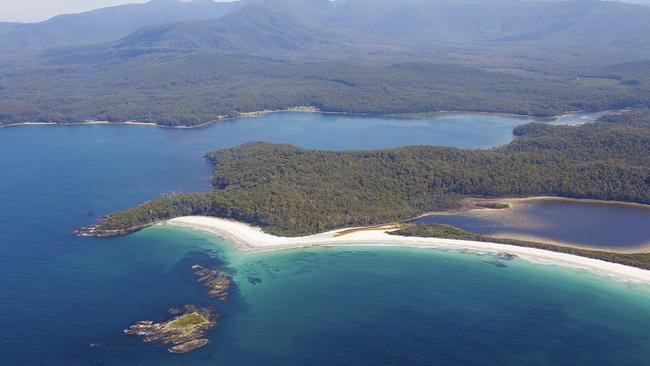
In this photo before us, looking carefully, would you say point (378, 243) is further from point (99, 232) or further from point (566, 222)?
point (99, 232)

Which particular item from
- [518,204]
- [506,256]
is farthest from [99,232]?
[518,204]

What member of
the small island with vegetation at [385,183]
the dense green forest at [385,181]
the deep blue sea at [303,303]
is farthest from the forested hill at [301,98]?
the deep blue sea at [303,303]

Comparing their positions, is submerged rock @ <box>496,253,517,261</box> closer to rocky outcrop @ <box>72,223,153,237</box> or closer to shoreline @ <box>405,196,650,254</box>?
shoreline @ <box>405,196,650,254</box>

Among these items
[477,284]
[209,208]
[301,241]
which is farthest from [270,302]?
[209,208]

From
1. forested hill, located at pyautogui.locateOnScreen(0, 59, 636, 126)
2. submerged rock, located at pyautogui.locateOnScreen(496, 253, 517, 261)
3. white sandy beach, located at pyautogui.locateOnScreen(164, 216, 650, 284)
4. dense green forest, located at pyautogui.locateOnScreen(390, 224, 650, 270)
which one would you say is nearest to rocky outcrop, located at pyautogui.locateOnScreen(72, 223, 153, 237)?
white sandy beach, located at pyautogui.locateOnScreen(164, 216, 650, 284)

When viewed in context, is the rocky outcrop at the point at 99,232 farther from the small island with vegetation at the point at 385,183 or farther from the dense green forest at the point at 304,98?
the dense green forest at the point at 304,98

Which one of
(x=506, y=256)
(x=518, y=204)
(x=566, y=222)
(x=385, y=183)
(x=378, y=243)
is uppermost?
(x=385, y=183)
